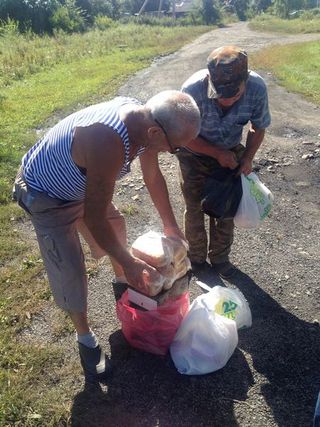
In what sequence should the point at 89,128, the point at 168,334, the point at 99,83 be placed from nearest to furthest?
1. the point at 89,128
2. the point at 168,334
3. the point at 99,83

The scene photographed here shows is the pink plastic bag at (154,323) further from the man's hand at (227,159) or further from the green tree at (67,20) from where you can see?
the green tree at (67,20)

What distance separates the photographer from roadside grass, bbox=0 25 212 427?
2.37m

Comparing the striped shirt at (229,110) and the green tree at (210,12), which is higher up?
the striped shirt at (229,110)

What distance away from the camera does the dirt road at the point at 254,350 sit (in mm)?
2230

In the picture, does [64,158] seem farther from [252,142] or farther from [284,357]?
[284,357]

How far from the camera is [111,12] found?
32.6 metres

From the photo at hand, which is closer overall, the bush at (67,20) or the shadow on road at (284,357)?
the shadow on road at (284,357)

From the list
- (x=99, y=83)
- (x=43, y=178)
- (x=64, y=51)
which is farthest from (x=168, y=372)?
(x=64, y=51)

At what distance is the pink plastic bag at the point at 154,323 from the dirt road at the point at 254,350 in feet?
0.33

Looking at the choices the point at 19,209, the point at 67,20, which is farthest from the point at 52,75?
A: the point at 67,20

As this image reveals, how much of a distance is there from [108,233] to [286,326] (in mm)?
1561

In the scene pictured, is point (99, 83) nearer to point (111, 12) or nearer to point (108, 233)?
point (108, 233)

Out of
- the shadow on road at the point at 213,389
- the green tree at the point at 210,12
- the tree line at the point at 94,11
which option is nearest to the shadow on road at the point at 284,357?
the shadow on road at the point at 213,389

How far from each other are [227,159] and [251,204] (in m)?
0.36
